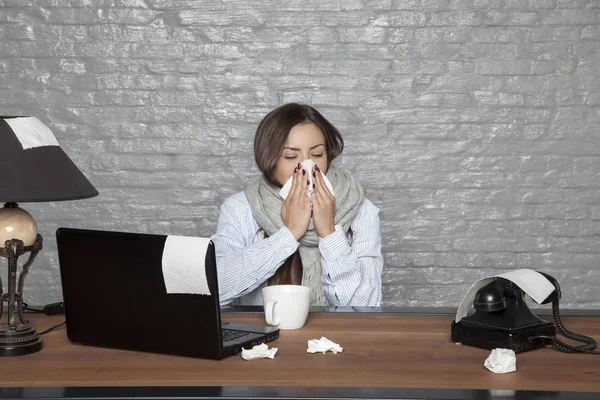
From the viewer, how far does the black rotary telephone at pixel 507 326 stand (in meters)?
1.39

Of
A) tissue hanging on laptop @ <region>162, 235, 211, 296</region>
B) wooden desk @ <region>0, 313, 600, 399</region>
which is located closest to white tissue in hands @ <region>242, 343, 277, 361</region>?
wooden desk @ <region>0, 313, 600, 399</region>

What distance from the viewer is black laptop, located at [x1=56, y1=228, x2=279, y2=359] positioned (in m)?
1.32

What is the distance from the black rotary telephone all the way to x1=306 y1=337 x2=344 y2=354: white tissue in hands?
0.73ft

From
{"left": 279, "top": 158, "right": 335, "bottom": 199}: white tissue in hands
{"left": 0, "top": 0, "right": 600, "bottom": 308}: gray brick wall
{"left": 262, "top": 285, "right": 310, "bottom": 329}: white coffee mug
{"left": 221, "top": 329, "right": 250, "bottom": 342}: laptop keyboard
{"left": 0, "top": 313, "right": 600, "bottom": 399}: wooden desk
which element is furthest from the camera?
{"left": 0, "top": 0, "right": 600, "bottom": 308}: gray brick wall

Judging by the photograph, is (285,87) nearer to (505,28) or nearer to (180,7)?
(180,7)

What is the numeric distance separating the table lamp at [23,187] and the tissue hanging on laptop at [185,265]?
7.7 inches

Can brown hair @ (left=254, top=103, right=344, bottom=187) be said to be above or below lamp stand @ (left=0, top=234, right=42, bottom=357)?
above

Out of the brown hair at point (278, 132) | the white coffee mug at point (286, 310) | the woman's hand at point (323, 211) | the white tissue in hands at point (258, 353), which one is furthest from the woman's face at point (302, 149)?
the white tissue in hands at point (258, 353)

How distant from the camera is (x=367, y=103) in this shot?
3.08 m

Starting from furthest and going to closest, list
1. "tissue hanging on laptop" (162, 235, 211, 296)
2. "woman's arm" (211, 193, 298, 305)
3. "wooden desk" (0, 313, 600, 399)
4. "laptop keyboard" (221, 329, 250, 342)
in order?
1. "woman's arm" (211, 193, 298, 305)
2. "laptop keyboard" (221, 329, 250, 342)
3. "tissue hanging on laptop" (162, 235, 211, 296)
4. "wooden desk" (0, 313, 600, 399)

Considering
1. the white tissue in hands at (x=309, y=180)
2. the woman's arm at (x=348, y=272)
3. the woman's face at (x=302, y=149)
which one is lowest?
the woman's arm at (x=348, y=272)

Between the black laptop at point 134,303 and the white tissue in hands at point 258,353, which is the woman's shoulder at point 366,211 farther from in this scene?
the white tissue in hands at point 258,353

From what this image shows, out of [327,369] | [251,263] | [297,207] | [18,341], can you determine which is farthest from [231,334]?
[297,207]

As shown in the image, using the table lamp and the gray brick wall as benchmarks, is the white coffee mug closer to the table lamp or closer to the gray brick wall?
the table lamp
